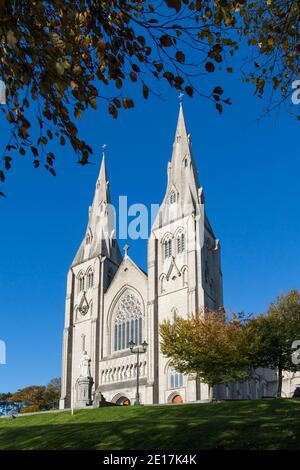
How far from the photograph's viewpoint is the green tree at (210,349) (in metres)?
32.4

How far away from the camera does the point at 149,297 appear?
49188 millimetres

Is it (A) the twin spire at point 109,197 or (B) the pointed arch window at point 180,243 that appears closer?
(B) the pointed arch window at point 180,243

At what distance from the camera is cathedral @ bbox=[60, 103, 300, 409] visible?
46.0m

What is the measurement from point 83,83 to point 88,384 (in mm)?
29168

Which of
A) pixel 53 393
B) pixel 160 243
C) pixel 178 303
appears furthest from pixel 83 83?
pixel 53 393

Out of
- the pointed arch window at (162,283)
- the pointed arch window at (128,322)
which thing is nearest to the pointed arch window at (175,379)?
the pointed arch window at (128,322)

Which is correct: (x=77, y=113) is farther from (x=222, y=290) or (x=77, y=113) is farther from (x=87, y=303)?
(x=87, y=303)

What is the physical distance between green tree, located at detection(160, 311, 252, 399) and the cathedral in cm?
893

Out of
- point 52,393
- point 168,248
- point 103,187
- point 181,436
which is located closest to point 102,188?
point 103,187

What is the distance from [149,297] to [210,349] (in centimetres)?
1724

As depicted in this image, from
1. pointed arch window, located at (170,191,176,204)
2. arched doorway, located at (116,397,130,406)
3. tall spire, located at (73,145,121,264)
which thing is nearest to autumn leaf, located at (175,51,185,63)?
arched doorway, located at (116,397,130,406)

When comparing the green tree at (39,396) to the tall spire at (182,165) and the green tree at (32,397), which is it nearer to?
the green tree at (32,397)

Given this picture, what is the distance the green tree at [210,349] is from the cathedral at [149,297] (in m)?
8.93
